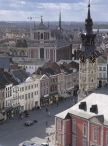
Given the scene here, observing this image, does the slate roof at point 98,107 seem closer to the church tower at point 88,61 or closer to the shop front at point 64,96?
the church tower at point 88,61

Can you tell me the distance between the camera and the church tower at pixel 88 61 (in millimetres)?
72875

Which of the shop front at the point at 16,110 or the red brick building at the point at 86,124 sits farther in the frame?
the shop front at the point at 16,110

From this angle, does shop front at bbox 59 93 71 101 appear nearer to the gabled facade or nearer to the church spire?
the gabled facade

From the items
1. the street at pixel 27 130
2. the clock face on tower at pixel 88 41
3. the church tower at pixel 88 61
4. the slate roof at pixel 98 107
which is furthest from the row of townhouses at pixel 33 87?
the slate roof at pixel 98 107

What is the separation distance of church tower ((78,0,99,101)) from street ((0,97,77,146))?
859cm

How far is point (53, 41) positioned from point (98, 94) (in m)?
64.2

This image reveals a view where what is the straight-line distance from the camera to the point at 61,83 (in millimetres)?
104125

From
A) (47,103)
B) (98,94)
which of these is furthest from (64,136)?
(47,103)

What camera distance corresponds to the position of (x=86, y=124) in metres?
60.4

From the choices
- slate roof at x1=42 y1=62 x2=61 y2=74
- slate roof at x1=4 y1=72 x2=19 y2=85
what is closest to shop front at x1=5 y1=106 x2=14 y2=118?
slate roof at x1=4 y1=72 x2=19 y2=85

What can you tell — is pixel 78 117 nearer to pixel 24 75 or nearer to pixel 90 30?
pixel 90 30

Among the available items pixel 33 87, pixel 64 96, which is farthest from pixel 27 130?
pixel 64 96

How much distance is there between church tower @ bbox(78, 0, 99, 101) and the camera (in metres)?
72.9

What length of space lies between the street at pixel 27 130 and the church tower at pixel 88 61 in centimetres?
859
